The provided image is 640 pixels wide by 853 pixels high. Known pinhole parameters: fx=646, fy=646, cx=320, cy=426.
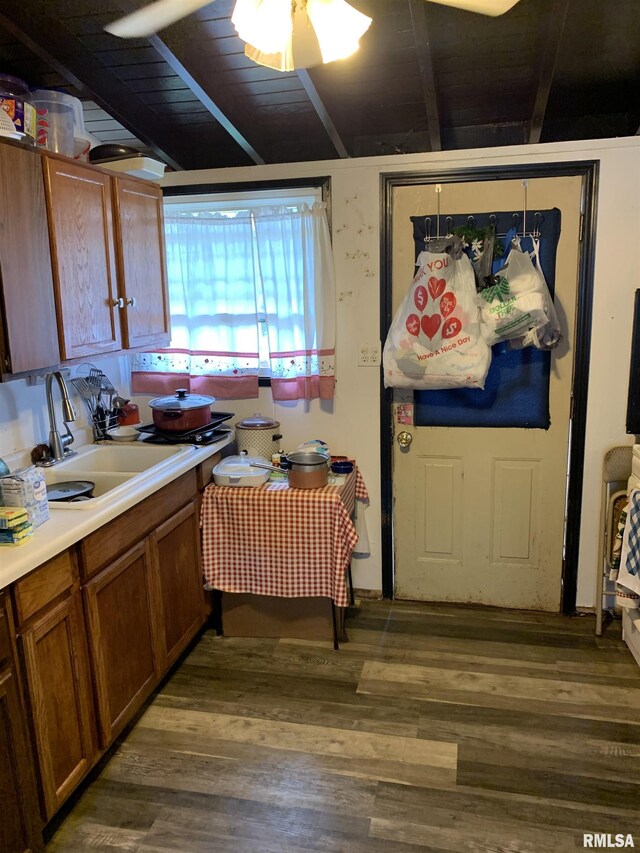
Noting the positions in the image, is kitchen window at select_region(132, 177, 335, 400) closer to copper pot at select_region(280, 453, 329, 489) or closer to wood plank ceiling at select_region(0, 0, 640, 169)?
wood plank ceiling at select_region(0, 0, 640, 169)

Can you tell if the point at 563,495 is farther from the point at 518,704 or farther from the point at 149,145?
the point at 149,145

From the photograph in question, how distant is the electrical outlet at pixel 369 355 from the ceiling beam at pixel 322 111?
92cm

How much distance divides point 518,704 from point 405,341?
156cm

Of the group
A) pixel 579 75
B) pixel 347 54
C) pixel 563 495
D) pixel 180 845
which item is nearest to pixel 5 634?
pixel 180 845

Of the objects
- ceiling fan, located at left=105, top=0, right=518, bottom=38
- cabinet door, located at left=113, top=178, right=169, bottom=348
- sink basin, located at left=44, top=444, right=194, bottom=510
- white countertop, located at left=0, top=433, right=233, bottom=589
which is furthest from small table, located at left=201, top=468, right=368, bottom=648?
ceiling fan, located at left=105, top=0, right=518, bottom=38

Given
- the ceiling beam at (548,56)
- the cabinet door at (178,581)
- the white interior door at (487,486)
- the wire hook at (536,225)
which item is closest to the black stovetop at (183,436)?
the cabinet door at (178,581)

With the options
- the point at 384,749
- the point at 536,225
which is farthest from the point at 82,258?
the point at 384,749

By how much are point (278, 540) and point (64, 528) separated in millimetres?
1079

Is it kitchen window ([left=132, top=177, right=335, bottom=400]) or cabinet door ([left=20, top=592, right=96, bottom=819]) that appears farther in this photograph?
kitchen window ([left=132, top=177, right=335, bottom=400])

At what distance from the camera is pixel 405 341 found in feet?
9.56

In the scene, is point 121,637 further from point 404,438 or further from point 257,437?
point 404,438

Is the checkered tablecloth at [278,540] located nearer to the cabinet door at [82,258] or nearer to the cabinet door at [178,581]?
the cabinet door at [178,581]

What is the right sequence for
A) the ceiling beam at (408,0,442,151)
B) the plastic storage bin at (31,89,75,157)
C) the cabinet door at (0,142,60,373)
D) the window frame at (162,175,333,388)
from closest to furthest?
the cabinet door at (0,142,60,373) → the ceiling beam at (408,0,442,151) → the plastic storage bin at (31,89,75,157) → the window frame at (162,175,333,388)

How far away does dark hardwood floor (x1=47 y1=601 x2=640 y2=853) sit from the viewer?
193cm
